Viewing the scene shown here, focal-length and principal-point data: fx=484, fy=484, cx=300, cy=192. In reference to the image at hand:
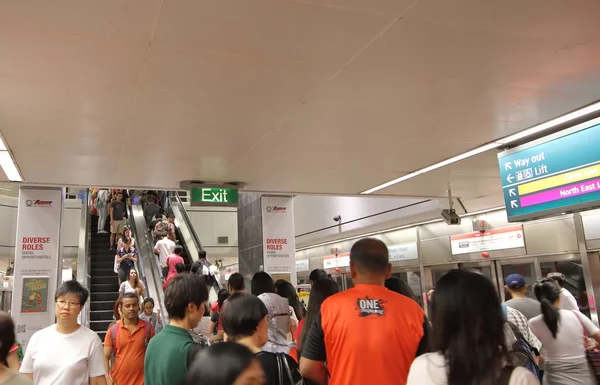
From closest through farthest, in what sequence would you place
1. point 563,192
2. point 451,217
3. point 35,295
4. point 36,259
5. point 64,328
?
1. point 64,328
2. point 563,192
3. point 35,295
4. point 36,259
5. point 451,217

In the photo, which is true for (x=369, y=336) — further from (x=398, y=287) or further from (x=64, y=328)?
(x=64, y=328)

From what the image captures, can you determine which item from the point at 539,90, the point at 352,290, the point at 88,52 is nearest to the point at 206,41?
the point at 88,52

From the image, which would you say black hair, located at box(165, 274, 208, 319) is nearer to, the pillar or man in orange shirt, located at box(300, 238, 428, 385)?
man in orange shirt, located at box(300, 238, 428, 385)

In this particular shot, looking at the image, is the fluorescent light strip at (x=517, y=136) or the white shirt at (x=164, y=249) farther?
the white shirt at (x=164, y=249)

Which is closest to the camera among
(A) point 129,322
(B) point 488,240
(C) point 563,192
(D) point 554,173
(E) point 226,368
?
(E) point 226,368

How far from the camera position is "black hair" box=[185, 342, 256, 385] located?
113 cm

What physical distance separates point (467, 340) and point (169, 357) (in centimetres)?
126

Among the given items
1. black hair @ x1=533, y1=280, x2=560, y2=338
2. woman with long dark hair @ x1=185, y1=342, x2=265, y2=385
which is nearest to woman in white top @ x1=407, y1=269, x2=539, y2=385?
woman with long dark hair @ x1=185, y1=342, x2=265, y2=385

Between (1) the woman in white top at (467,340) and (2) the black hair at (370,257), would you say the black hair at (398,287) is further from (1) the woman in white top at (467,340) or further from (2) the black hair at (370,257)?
(1) the woman in white top at (467,340)

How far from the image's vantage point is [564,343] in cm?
368

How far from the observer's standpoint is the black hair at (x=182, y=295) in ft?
7.55

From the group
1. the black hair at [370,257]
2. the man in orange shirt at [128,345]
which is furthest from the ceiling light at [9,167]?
the black hair at [370,257]

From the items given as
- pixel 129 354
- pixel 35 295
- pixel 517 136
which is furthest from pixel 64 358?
pixel 35 295

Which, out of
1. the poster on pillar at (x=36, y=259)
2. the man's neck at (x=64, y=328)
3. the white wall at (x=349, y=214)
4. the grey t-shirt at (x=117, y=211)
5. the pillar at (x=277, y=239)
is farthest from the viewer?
the grey t-shirt at (x=117, y=211)
